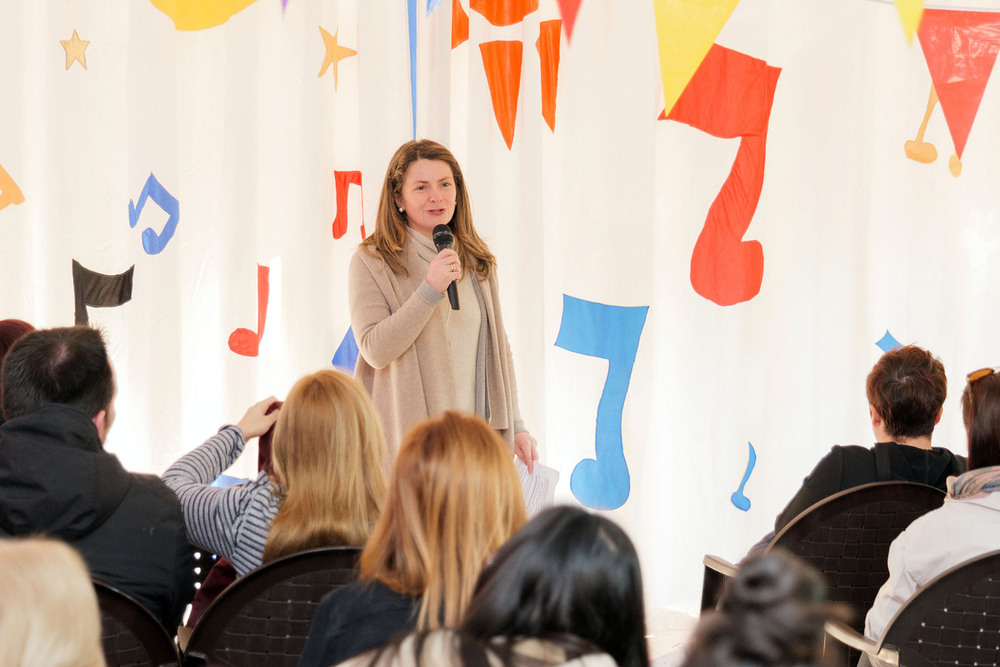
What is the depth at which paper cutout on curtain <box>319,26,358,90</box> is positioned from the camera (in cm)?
337

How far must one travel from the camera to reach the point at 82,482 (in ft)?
5.45

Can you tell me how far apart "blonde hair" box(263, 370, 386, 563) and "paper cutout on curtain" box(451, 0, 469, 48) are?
1.99 m

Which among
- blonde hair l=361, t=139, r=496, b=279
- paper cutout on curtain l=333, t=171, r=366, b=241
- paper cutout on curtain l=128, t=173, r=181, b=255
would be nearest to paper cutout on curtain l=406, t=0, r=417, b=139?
paper cutout on curtain l=333, t=171, r=366, b=241

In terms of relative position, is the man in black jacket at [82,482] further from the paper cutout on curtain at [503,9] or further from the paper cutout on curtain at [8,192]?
the paper cutout on curtain at [503,9]

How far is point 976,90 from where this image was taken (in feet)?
12.6

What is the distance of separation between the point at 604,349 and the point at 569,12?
121 centimetres

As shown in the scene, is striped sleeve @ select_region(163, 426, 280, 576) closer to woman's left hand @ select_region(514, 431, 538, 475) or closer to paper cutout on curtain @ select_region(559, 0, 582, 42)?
woman's left hand @ select_region(514, 431, 538, 475)

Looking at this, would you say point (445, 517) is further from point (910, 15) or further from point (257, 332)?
point (910, 15)

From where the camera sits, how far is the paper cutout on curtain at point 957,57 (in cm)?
379

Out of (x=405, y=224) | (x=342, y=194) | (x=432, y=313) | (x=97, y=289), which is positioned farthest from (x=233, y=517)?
(x=342, y=194)

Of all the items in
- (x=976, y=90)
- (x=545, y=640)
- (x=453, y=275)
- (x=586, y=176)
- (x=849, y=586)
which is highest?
(x=976, y=90)

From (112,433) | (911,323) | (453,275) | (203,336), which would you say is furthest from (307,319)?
(911,323)

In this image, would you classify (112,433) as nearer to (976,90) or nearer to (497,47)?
(497,47)

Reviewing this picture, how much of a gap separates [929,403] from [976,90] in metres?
2.09
